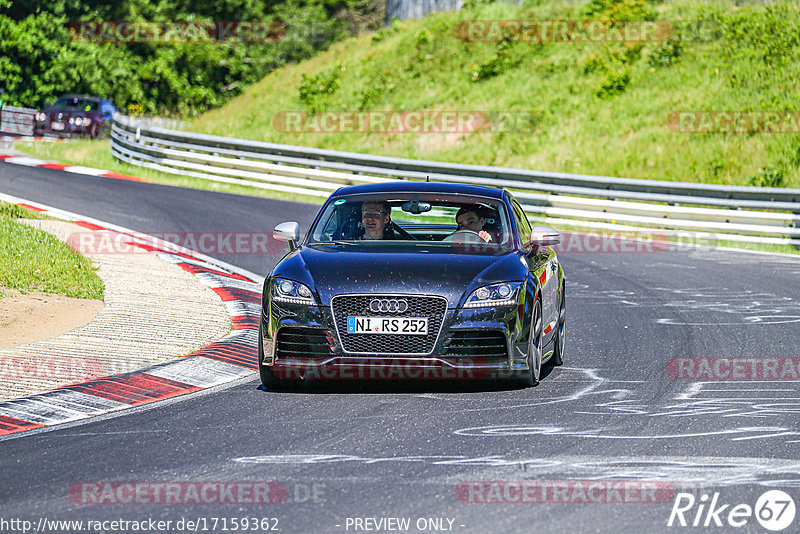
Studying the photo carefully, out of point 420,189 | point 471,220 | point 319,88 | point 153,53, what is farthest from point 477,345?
point 153,53

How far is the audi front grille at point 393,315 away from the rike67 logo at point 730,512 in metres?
2.64

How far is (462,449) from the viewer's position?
261 inches

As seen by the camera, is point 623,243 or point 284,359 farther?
point 623,243

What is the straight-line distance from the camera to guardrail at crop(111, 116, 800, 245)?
68.0 ft

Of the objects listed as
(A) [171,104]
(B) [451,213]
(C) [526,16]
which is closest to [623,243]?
(B) [451,213]

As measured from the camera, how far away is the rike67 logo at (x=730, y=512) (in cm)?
523

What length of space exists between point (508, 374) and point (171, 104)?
48013mm

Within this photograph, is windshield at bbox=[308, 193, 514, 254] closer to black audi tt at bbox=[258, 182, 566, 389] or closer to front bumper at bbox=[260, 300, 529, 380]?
black audi tt at bbox=[258, 182, 566, 389]

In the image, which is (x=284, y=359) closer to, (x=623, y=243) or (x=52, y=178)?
(x=623, y=243)

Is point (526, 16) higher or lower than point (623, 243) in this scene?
higher

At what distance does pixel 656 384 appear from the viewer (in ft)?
28.6

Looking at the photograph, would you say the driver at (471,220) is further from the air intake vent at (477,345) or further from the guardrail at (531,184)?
the guardrail at (531,184)

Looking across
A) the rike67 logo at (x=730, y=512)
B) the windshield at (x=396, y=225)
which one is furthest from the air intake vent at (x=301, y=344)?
the rike67 logo at (x=730, y=512)

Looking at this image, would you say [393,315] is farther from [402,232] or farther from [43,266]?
[43,266]
